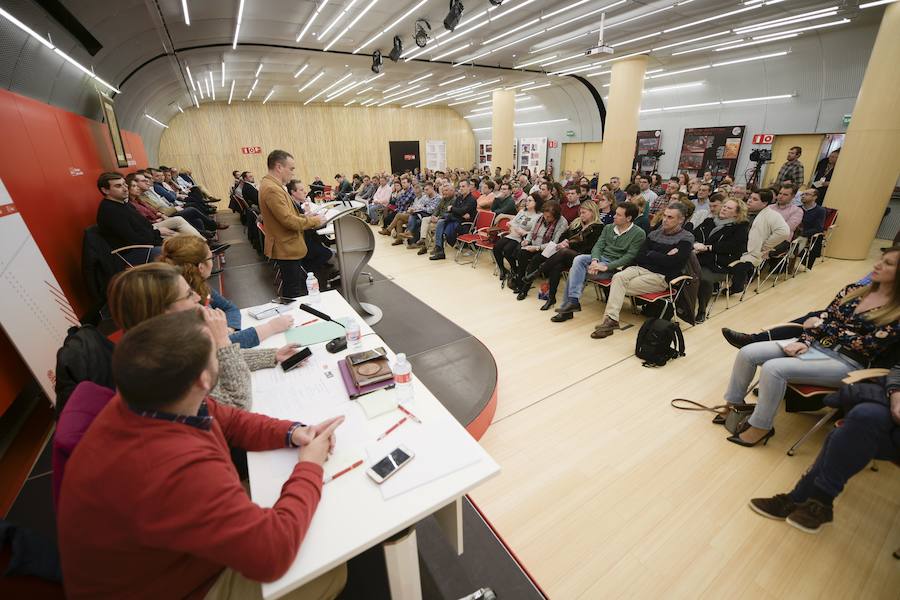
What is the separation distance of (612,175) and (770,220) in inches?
221

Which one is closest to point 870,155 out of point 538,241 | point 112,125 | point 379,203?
point 538,241

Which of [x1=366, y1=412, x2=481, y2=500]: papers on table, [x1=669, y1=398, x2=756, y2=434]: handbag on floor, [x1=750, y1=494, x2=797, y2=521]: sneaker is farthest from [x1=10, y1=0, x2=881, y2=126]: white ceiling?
[x1=750, y1=494, x2=797, y2=521]: sneaker

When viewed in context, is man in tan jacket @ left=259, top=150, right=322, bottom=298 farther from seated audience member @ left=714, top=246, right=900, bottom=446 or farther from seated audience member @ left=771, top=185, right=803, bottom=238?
seated audience member @ left=771, top=185, right=803, bottom=238

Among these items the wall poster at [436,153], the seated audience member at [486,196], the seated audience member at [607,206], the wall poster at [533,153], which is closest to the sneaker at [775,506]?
the seated audience member at [607,206]

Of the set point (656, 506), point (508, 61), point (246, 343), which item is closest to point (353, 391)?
point (246, 343)

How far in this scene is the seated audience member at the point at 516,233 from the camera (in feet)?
17.1

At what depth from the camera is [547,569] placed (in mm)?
1726

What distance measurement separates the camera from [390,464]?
124 cm

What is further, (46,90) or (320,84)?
(320,84)

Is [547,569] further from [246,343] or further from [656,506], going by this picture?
[246,343]

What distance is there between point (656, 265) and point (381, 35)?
25.9 feet

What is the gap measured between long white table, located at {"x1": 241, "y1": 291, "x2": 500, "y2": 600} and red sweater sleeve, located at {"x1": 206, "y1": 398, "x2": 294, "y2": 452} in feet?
0.13

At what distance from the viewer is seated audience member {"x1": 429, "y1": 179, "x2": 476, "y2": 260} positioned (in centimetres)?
656

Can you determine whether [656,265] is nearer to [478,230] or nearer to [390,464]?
[478,230]
